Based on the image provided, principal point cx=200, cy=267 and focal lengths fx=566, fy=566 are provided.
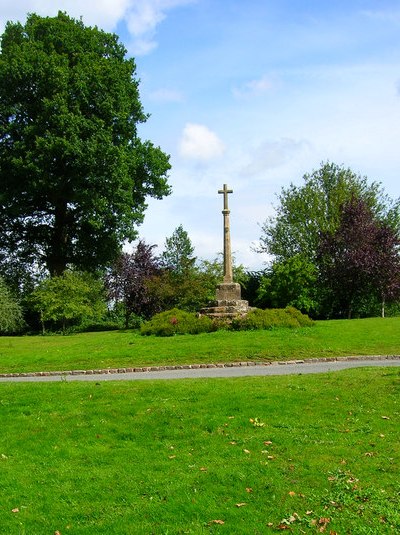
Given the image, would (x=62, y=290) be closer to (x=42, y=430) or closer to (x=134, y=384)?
(x=134, y=384)

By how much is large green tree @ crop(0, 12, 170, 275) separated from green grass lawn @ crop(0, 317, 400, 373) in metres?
13.5

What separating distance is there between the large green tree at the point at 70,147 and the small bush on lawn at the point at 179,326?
425 inches

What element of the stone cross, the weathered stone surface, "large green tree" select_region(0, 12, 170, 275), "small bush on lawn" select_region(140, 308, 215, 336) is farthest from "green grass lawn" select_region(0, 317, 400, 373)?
"large green tree" select_region(0, 12, 170, 275)

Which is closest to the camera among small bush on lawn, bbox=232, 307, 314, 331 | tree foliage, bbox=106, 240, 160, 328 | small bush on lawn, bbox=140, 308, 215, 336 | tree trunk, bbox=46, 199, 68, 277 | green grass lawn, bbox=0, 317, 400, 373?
green grass lawn, bbox=0, 317, 400, 373

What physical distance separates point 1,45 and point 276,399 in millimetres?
35171

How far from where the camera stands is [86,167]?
34.8 m

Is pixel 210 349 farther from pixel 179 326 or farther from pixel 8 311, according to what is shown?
pixel 8 311

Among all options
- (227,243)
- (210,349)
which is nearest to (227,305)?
(227,243)

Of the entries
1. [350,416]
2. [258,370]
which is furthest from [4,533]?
[258,370]

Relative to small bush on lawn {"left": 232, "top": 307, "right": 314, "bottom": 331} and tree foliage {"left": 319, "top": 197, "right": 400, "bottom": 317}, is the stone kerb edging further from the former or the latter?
tree foliage {"left": 319, "top": 197, "right": 400, "bottom": 317}

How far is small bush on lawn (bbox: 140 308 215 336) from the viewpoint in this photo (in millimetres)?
25766

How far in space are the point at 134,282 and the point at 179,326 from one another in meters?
17.7

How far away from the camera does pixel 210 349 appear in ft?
67.3

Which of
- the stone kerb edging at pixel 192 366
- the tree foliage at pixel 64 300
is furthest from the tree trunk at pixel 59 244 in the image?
the stone kerb edging at pixel 192 366
